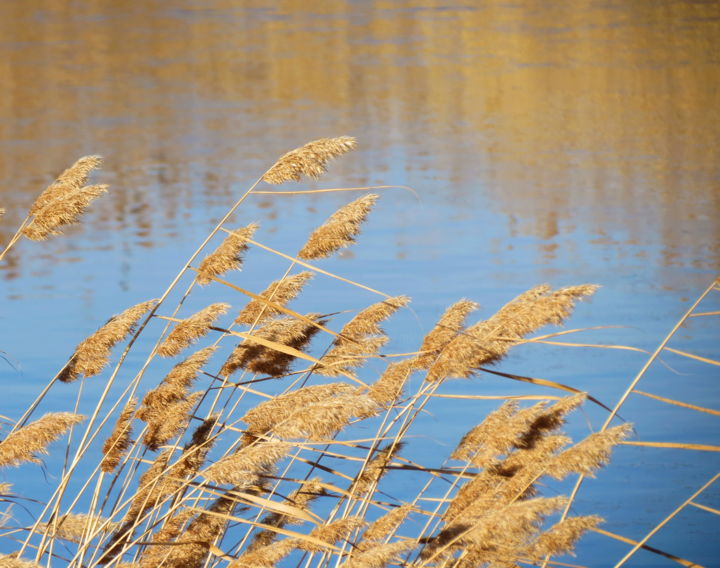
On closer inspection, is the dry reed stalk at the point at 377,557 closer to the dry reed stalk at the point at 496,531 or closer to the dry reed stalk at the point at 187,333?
the dry reed stalk at the point at 496,531

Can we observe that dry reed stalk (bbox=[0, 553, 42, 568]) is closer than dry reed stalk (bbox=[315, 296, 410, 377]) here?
Yes

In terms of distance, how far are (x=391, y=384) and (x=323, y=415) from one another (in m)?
0.50

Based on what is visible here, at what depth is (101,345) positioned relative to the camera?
2604 mm

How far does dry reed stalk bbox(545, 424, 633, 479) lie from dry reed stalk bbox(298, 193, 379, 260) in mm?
695

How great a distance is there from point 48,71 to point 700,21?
11.7 meters

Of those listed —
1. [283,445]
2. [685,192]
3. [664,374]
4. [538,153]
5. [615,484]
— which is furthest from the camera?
[538,153]

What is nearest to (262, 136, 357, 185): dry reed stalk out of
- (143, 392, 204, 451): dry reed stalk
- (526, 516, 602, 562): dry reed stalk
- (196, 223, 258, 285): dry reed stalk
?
(196, 223, 258, 285): dry reed stalk

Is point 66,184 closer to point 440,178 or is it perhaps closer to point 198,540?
point 198,540

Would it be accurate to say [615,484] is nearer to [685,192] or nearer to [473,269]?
[473,269]

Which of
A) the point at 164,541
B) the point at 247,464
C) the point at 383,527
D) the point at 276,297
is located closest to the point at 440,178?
the point at 276,297

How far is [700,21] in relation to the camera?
22.8 meters

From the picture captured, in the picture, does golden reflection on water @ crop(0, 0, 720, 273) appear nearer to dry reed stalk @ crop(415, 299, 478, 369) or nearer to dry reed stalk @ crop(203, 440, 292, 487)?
dry reed stalk @ crop(415, 299, 478, 369)

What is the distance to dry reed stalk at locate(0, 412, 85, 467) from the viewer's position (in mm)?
2256

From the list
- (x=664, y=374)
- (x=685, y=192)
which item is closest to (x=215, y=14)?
(x=685, y=192)
